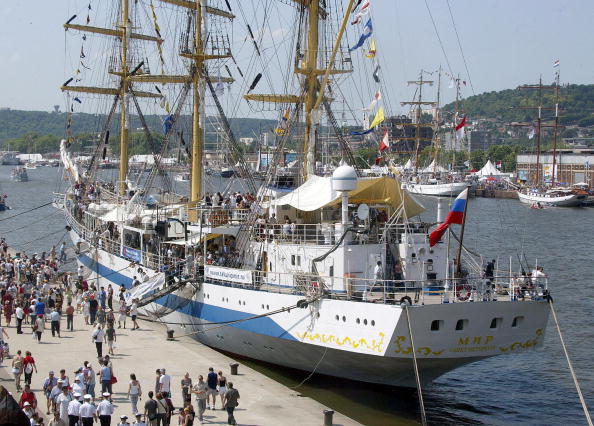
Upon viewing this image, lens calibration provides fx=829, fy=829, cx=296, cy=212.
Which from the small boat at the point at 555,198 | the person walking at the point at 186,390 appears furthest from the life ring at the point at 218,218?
the small boat at the point at 555,198

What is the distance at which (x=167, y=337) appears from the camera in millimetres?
30828

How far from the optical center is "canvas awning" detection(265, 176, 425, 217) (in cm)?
2759

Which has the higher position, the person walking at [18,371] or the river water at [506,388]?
the person walking at [18,371]

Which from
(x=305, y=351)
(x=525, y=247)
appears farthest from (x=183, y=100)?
(x=525, y=247)

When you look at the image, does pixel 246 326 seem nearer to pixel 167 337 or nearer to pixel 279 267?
pixel 279 267

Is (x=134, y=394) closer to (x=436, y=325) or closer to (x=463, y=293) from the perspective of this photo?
(x=436, y=325)

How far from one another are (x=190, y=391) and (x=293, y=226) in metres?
7.26

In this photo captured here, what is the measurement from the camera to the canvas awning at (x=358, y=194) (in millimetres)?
27594

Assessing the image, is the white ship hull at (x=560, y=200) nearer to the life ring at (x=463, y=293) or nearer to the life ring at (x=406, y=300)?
the life ring at (x=463, y=293)

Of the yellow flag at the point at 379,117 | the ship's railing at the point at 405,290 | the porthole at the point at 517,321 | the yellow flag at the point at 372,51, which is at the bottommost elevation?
the porthole at the point at 517,321

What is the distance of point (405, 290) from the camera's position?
2523 cm

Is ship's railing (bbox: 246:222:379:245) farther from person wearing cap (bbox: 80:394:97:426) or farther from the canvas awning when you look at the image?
person wearing cap (bbox: 80:394:97:426)

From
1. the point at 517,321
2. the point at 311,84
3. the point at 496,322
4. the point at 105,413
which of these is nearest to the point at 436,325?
the point at 496,322

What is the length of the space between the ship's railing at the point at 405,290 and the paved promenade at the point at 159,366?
312cm
